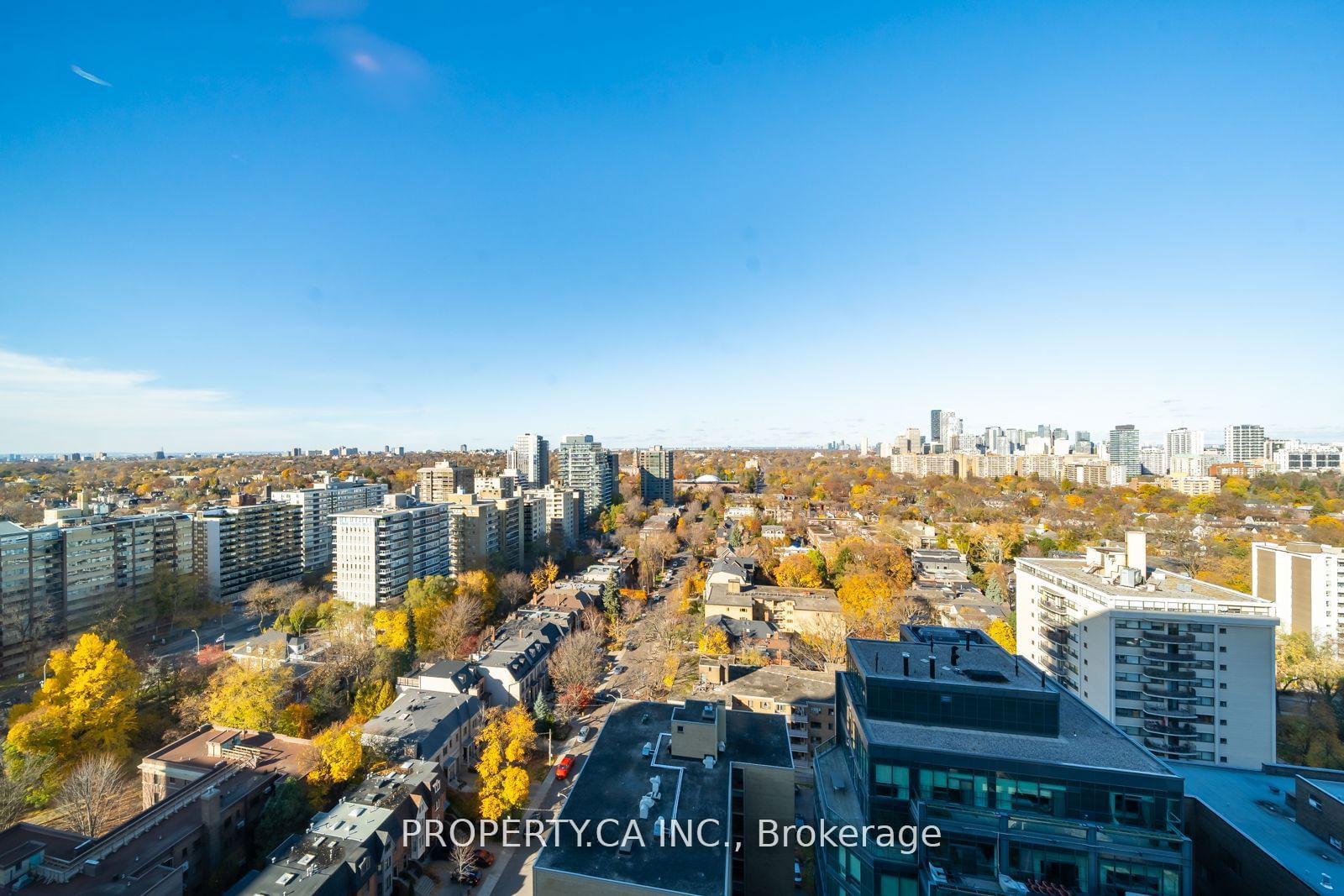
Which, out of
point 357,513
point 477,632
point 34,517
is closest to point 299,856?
point 477,632

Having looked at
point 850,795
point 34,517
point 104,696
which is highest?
point 34,517

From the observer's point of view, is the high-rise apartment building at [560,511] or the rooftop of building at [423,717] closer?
the rooftop of building at [423,717]

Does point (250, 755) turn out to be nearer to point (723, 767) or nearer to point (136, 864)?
point (136, 864)

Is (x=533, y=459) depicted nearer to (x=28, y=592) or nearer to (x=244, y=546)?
(x=244, y=546)

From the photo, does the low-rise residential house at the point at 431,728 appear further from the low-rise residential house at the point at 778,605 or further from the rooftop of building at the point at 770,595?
the rooftop of building at the point at 770,595

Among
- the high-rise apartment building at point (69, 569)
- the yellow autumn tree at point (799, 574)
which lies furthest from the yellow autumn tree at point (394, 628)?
the yellow autumn tree at point (799, 574)

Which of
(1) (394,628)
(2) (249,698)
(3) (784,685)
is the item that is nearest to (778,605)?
(3) (784,685)

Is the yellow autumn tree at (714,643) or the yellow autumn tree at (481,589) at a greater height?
the yellow autumn tree at (481,589)
